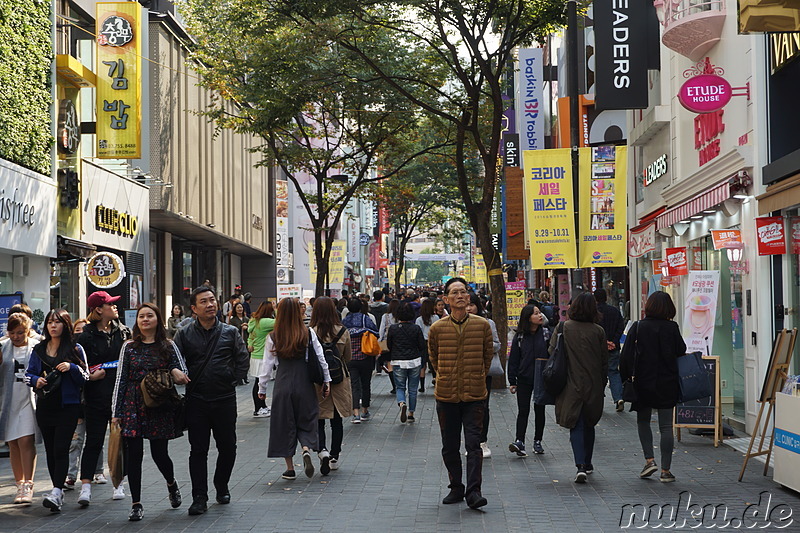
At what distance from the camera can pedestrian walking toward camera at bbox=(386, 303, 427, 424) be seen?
15.2 m

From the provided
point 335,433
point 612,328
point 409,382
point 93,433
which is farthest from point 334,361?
point 612,328

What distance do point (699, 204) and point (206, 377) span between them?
8.37 m

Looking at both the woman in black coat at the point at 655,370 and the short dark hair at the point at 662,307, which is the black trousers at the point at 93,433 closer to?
the woman in black coat at the point at 655,370

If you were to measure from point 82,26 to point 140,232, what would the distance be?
653 cm

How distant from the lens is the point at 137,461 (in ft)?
26.9

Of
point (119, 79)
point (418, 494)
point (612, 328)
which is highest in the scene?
point (119, 79)

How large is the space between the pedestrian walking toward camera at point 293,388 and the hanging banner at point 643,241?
35.1ft

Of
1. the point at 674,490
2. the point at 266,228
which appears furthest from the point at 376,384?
the point at 266,228

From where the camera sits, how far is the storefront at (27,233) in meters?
18.1

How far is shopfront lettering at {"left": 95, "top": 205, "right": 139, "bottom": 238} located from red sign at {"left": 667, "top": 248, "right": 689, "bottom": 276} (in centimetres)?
1386

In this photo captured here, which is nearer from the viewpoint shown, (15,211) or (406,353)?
(406,353)

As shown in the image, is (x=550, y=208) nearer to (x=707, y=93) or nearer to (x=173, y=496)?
(x=707, y=93)

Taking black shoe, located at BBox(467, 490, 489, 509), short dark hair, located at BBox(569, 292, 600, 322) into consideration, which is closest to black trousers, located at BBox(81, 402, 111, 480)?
black shoe, located at BBox(467, 490, 489, 509)

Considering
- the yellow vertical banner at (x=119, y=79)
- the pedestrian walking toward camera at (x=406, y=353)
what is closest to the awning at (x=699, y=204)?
the pedestrian walking toward camera at (x=406, y=353)
